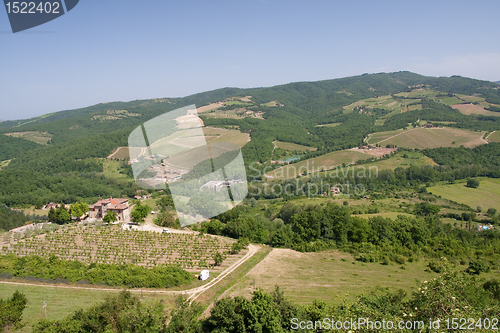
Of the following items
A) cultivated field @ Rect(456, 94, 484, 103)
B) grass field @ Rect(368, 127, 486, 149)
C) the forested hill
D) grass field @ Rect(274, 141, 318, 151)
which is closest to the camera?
grass field @ Rect(368, 127, 486, 149)

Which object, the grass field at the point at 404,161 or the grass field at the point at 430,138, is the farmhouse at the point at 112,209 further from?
the grass field at the point at 430,138

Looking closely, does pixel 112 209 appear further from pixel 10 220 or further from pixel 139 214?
pixel 10 220

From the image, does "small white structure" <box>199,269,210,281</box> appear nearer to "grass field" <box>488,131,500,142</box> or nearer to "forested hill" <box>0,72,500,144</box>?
"grass field" <box>488,131,500,142</box>

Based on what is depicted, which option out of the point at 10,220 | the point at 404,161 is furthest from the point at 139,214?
the point at 404,161

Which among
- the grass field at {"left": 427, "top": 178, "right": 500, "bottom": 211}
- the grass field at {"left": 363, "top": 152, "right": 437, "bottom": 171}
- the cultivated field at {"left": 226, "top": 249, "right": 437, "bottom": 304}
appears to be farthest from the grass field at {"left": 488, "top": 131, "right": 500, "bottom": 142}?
the cultivated field at {"left": 226, "top": 249, "right": 437, "bottom": 304}

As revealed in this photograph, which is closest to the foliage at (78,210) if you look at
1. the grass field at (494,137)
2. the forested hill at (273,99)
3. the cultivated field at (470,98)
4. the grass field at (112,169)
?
the grass field at (112,169)

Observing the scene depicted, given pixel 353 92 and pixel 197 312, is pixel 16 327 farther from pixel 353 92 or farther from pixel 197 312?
pixel 353 92

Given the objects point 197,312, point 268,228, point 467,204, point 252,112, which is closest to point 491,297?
point 197,312
